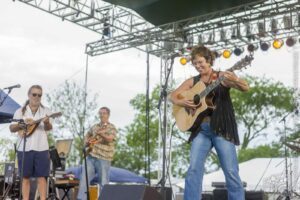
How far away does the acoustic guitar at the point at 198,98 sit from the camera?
15.2ft

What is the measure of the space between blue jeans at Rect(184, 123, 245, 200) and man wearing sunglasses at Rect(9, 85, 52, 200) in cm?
263

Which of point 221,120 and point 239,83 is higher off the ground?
point 239,83

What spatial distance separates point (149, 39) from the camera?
12711 millimetres

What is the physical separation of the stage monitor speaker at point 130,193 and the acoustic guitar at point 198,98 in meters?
0.79

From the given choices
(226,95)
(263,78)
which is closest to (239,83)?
(226,95)

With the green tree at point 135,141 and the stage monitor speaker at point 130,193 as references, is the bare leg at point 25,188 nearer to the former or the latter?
the stage monitor speaker at point 130,193

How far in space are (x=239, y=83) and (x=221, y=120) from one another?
0.41 meters

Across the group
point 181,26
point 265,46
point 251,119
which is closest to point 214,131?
point 181,26

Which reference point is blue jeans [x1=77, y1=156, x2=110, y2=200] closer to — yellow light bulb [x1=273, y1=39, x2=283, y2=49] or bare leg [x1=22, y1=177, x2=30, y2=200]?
bare leg [x1=22, y1=177, x2=30, y2=200]

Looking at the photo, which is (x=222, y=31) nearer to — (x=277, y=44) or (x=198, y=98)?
(x=277, y=44)


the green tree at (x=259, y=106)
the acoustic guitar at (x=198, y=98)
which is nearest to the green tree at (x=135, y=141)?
the green tree at (x=259, y=106)

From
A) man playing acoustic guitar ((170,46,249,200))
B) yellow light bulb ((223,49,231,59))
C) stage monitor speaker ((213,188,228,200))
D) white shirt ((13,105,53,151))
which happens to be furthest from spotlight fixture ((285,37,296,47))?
man playing acoustic guitar ((170,46,249,200))

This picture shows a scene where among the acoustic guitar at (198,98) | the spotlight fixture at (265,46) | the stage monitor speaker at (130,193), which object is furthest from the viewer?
the spotlight fixture at (265,46)

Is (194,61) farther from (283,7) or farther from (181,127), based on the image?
(283,7)
